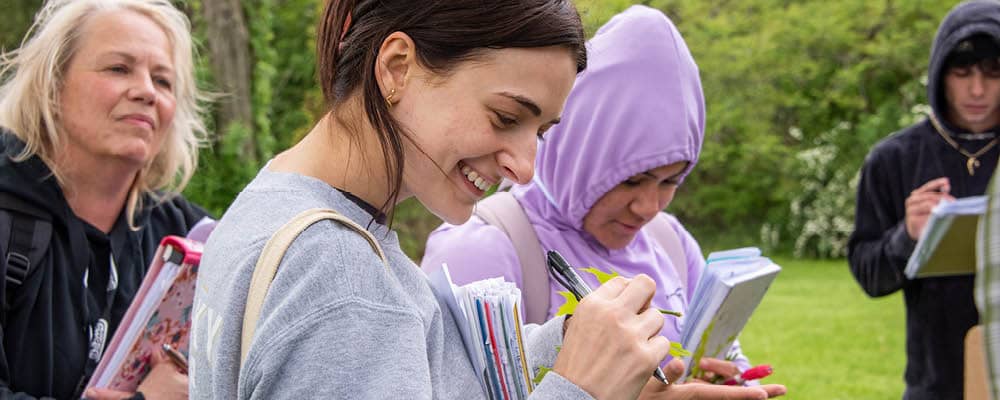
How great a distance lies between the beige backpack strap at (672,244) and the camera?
8.84 ft

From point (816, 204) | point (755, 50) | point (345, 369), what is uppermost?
point (345, 369)

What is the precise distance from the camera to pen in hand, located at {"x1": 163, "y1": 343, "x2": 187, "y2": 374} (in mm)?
2371

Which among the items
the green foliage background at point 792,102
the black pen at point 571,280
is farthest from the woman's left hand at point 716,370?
the green foliage background at point 792,102

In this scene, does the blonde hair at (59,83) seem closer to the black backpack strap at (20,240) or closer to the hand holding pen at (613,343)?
the black backpack strap at (20,240)

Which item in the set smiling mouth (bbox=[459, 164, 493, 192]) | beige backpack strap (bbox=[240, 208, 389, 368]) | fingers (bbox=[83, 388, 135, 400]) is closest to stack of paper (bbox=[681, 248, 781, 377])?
smiling mouth (bbox=[459, 164, 493, 192])

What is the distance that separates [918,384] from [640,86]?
1783 mm

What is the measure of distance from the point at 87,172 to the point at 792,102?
15327 mm

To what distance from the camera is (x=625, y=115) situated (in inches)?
95.2

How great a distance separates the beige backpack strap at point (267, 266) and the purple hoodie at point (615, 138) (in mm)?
1026

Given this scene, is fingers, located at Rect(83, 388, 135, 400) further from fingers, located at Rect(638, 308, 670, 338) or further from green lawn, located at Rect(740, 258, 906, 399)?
green lawn, located at Rect(740, 258, 906, 399)

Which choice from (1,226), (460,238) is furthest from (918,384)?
(1,226)

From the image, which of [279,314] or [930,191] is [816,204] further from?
[279,314]

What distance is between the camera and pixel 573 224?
249 cm

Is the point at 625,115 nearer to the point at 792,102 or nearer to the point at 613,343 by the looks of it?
the point at 613,343
